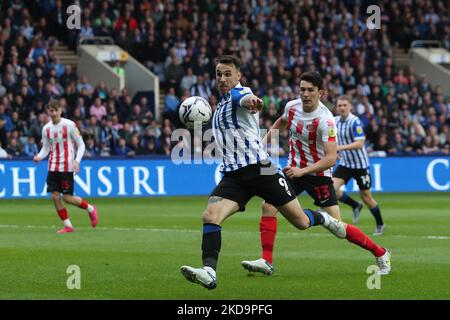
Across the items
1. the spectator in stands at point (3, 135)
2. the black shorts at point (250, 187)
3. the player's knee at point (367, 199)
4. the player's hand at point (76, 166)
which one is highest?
the black shorts at point (250, 187)

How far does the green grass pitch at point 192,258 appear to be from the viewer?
1014 cm

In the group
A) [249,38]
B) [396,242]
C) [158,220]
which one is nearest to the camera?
[396,242]

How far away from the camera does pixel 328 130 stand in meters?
11.9

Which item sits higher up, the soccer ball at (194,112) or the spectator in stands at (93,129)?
the soccer ball at (194,112)

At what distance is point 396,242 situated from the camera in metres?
15.6

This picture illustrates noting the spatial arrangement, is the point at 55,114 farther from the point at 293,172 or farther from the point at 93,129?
the point at 93,129

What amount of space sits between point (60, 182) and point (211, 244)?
354 inches

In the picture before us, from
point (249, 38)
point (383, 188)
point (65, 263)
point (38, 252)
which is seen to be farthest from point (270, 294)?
point (249, 38)

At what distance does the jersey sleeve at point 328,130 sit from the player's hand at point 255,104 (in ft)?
6.93

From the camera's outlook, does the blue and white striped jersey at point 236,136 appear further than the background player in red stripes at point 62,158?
No

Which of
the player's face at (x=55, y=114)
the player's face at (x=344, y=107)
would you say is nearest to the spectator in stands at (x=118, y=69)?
the player's face at (x=55, y=114)

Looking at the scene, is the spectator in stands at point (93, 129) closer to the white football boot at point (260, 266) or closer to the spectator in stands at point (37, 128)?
the spectator in stands at point (37, 128)
